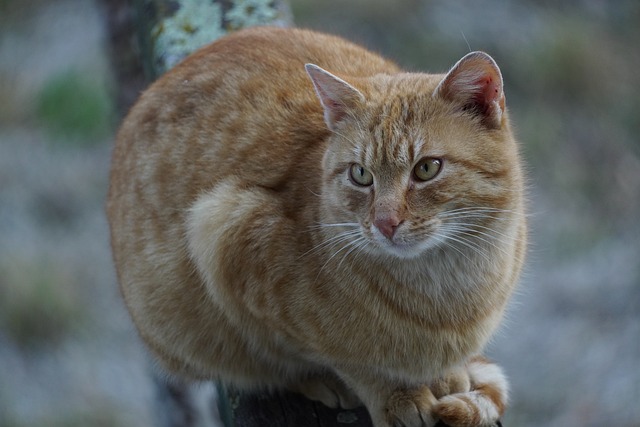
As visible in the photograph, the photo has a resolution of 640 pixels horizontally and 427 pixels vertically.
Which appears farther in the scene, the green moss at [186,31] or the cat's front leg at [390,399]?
the green moss at [186,31]

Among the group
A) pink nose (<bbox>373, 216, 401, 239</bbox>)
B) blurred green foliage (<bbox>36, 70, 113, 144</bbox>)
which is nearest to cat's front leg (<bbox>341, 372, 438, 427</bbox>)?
pink nose (<bbox>373, 216, 401, 239</bbox>)

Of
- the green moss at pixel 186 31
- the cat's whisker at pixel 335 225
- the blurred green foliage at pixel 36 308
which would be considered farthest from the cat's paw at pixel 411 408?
the blurred green foliage at pixel 36 308

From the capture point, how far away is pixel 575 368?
6652mm

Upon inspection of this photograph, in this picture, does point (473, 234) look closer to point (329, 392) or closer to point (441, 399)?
point (441, 399)

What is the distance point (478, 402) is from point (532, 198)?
3125 mm

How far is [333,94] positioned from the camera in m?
3.08

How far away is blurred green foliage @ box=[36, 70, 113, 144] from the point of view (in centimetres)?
870

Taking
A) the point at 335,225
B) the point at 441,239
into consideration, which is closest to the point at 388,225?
the point at 441,239

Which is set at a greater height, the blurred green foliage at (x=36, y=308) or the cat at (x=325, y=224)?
the cat at (x=325, y=224)

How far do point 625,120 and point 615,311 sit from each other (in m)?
2.04

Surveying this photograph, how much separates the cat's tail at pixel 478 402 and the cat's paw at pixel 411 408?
35 mm

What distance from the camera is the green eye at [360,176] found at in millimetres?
2994

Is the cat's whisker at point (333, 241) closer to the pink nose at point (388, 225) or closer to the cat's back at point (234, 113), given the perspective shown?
the pink nose at point (388, 225)

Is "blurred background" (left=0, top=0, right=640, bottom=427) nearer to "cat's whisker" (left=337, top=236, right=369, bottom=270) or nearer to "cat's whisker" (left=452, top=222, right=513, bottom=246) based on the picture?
"cat's whisker" (left=452, top=222, right=513, bottom=246)
